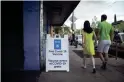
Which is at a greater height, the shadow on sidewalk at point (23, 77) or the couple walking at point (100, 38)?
the couple walking at point (100, 38)

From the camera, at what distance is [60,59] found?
1008 centimetres

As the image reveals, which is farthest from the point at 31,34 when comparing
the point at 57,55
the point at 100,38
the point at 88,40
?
the point at 100,38

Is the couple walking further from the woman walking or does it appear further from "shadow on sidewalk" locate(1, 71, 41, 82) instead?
"shadow on sidewalk" locate(1, 71, 41, 82)

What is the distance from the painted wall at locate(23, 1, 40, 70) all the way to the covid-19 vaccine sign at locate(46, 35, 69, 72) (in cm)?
40

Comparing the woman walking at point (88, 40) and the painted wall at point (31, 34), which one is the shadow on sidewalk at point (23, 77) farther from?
the woman walking at point (88, 40)

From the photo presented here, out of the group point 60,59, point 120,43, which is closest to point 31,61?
point 60,59

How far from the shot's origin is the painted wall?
9812 mm

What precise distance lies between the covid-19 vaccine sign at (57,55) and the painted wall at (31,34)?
0.40 metres

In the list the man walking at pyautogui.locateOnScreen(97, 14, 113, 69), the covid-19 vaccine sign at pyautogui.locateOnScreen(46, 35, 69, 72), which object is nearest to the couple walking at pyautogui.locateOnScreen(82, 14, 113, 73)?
the man walking at pyautogui.locateOnScreen(97, 14, 113, 69)

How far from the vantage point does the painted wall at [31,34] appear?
32.2ft

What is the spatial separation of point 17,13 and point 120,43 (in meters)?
8.92

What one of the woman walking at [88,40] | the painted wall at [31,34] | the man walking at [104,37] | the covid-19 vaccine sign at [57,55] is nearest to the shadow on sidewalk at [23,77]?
the painted wall at [31,34]

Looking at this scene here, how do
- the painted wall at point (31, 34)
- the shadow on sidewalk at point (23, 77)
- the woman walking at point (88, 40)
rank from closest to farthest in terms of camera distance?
the shadow on sidewalk at point (23, 77) → the painted wall at point (31, 34) → the woman walking at point (88, 40)

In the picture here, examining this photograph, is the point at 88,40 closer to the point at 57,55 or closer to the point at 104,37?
the point at 104,37
